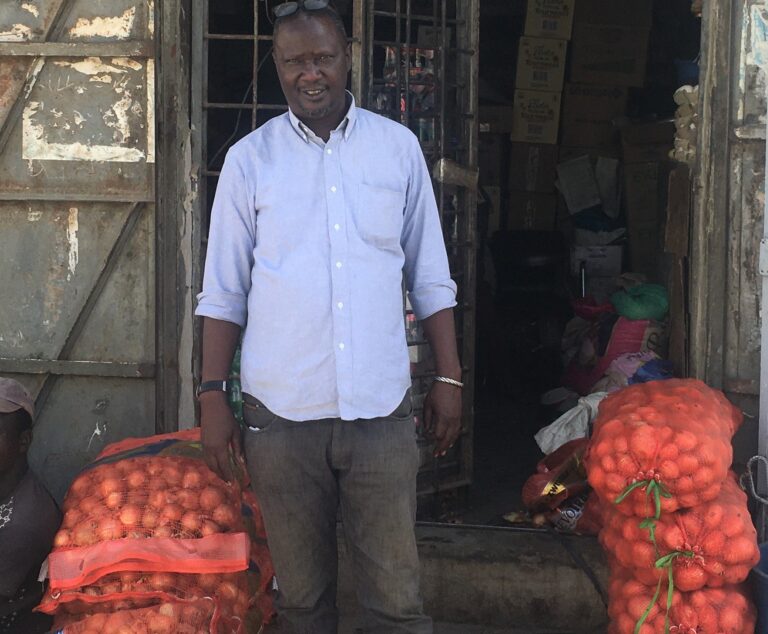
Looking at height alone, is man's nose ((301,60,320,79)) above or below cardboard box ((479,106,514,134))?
below

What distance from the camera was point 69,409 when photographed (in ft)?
14.3

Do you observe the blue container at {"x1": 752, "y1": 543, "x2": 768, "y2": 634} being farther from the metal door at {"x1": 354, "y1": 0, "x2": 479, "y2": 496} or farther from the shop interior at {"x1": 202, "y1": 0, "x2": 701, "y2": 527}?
the shop interior at {"x1": 202, "y1": 0, "x2": 701, "y2": 527}

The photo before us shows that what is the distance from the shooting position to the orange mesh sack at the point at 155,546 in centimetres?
326

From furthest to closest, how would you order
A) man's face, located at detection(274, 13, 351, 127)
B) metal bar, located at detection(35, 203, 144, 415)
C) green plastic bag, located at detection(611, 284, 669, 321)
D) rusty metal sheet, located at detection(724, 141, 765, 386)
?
green plastic bag, located at detection(611, 284, 669, 321) < metal bar, located at detection(35, 203, 144, 415) < rusty metal sheet, located at detection(724, 141, 765, 386) < man's face, located at detection(274, 13, 351, 127)

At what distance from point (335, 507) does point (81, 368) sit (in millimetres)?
1848

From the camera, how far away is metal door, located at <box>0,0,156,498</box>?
164 inches

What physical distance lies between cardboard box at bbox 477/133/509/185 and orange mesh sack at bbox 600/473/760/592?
5.59 m

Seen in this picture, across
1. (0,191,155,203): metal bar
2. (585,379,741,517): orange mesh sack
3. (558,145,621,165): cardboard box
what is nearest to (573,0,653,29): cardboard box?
(558,145,621,165): cardboard box

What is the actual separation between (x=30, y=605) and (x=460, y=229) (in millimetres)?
2434

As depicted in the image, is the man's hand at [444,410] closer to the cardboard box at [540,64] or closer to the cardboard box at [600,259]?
the cardboard box at [600,259]

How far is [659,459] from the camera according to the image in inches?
125

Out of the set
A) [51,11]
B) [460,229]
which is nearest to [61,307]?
[51,11]

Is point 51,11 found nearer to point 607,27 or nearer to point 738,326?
point 738,326

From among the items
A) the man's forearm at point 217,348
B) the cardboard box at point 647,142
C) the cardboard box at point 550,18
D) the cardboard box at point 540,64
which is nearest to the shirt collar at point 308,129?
the man's forearm at point 217,348
